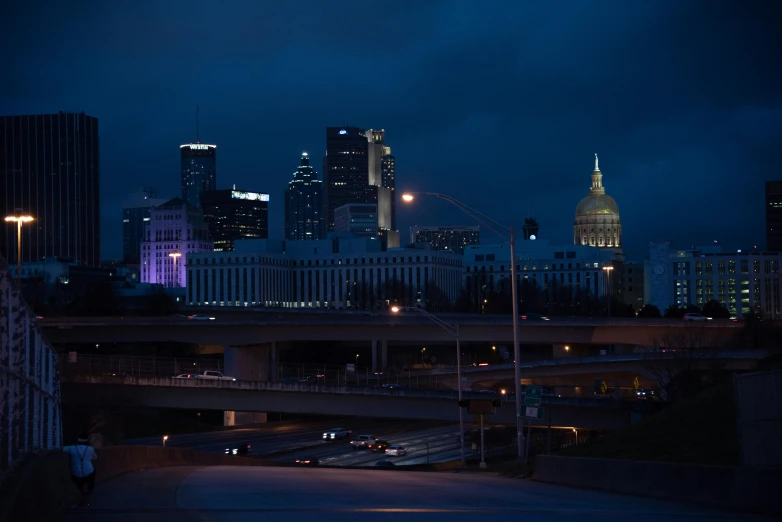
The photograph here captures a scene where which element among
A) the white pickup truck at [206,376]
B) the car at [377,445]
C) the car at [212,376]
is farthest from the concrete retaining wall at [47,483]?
the car at [377,445]

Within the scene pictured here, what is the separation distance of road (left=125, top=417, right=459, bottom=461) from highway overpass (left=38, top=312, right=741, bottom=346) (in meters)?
7.44

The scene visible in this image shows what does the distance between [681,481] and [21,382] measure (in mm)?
12909

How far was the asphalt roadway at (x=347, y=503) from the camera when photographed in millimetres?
18281

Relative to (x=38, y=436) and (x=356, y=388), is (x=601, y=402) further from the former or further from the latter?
(x=38, y=436)

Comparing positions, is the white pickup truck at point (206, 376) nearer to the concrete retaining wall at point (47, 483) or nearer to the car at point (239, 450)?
the car at point (239, 450)

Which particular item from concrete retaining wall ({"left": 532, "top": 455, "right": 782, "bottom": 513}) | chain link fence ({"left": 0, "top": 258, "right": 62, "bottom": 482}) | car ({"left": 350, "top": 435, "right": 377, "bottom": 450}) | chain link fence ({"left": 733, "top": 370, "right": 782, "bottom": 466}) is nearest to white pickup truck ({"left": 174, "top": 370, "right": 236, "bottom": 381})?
car ({"left": 350, "top": 435, "right": 377, "bottom": 450})

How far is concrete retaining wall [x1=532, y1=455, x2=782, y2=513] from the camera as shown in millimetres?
19859

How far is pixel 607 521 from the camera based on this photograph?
18.5 metres

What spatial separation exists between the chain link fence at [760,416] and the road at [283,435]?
170ft

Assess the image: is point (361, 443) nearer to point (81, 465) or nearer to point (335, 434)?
point (335, 434)

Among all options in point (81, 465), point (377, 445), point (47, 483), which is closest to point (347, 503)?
point (81, 465)

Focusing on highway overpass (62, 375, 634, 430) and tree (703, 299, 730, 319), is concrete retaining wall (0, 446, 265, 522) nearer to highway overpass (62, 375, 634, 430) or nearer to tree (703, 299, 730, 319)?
highway overpass (62, 375, 634, 430)

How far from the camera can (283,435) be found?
8550 cm

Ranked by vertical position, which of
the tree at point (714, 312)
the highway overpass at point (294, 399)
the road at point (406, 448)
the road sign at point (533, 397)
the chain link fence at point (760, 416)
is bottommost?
the road at point (406, 448)
